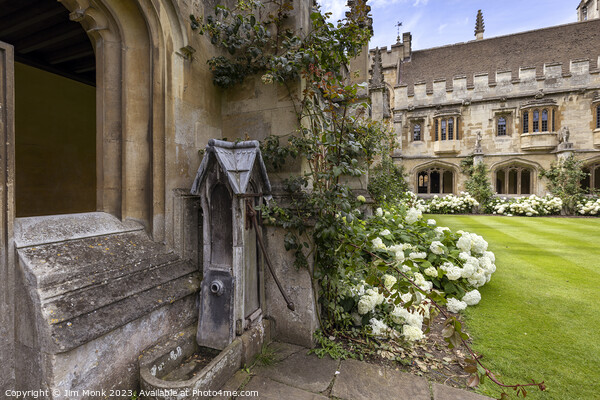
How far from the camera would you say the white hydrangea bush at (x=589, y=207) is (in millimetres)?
13845

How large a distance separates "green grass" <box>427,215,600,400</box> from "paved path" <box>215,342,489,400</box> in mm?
448

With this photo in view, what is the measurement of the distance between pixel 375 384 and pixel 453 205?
55.0ft

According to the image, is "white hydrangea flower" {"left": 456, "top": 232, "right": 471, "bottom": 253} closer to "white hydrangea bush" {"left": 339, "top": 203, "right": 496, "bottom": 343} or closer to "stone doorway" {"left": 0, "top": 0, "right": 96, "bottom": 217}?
"white hydrangea bush" {"left": 339, "top": 203, "right": 496, "bottom": 343}

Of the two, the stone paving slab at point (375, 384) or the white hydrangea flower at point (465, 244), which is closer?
the stone paving slab at point (375, 384)

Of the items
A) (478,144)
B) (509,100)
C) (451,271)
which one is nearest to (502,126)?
(509,100)

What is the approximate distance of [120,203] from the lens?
92.7 inches

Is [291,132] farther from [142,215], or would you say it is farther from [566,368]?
[566,368]

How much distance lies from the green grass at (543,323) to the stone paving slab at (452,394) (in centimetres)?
12

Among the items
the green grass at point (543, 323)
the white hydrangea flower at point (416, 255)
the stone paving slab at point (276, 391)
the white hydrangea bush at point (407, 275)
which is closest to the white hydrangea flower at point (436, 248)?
the white hydrangea bush at point (407, 275)

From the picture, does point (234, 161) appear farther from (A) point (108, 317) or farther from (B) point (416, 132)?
(B) point (416, 132)

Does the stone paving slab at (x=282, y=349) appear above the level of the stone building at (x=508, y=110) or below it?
below

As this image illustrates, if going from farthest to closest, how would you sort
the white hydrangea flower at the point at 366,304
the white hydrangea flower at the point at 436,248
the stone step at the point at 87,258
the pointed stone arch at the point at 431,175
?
the pointed stone arch at the point at 431,175, the white hydrangea flower at the point at 436,248, the white hydrangea flower at the point at 366,304, the stone step at the point at 87,258

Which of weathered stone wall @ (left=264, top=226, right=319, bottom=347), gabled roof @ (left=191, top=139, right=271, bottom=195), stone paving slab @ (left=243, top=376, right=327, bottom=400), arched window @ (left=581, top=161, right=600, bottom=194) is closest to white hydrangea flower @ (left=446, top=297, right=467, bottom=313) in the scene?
weathered stone wall @ (left=264, top=226, right=319, bottom=347)

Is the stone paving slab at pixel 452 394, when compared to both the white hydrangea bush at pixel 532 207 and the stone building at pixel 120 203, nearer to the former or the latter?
the stone building at pixel 120 203
